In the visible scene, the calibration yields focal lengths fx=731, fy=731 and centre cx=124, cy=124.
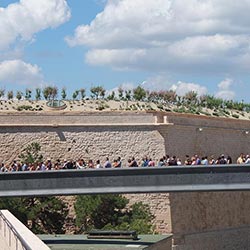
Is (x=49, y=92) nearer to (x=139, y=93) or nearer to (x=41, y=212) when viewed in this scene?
(x=139, y=93)

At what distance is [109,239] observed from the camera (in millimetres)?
26984

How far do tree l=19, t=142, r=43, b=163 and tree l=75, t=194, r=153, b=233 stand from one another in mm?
2923

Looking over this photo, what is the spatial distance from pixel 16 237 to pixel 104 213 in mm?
21826

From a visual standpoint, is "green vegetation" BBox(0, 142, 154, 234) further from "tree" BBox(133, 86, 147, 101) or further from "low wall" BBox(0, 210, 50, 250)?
"tree" BBox(133, 86, 147, 101)

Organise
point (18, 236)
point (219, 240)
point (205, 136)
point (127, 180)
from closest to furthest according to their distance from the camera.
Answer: point (18, 236)
point (127, 180)
point (219, 240)
point (205, 136)

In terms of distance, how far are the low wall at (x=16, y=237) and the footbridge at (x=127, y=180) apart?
6.85 m

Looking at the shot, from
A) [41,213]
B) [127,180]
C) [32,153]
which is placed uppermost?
[32,153]

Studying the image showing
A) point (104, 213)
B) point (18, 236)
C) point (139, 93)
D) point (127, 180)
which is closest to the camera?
point (18, 236)

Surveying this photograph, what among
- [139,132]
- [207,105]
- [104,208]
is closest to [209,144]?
[139,132]

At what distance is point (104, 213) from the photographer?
1345 inches

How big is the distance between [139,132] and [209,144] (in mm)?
5065

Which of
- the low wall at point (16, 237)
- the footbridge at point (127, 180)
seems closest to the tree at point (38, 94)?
the footbridge at point (127, 180)

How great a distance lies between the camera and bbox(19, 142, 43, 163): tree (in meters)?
34.9

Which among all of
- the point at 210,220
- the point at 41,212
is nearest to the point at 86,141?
the point at 41,212
